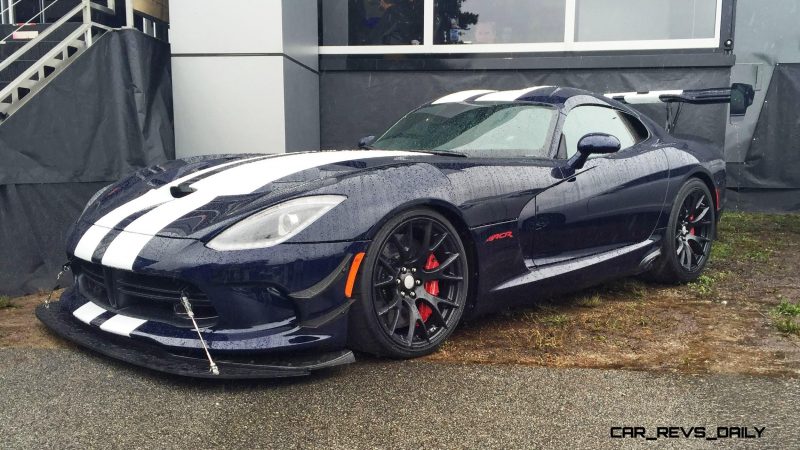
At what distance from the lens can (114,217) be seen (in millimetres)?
3197

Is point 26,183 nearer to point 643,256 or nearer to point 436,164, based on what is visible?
point 436,164

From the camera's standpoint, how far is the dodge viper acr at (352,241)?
2.75 metres

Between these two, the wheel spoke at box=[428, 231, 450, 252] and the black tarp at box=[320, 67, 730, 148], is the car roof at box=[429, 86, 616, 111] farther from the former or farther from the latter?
the black tarp at box=[320, 67, 730, 148]

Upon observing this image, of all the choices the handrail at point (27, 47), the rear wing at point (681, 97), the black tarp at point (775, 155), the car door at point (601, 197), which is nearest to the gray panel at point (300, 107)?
the handrail at point (27, 47)

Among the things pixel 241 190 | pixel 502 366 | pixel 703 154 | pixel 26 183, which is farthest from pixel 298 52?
pixel 502 366

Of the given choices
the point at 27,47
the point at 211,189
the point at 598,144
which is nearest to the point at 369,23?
the point at 27,47

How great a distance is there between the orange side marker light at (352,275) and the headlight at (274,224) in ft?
0.71

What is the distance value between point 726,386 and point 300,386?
160 centimetres

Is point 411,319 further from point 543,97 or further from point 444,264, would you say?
point 543,97

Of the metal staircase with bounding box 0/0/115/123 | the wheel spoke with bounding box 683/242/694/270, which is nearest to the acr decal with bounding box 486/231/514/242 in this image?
the wheel spoke with bounding box 683/242/694/270

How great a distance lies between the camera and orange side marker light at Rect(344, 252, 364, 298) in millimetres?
2848

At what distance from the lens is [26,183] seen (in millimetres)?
4621

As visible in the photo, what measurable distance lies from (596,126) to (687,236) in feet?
3.34

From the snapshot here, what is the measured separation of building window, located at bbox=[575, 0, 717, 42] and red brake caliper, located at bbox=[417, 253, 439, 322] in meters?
5.44
